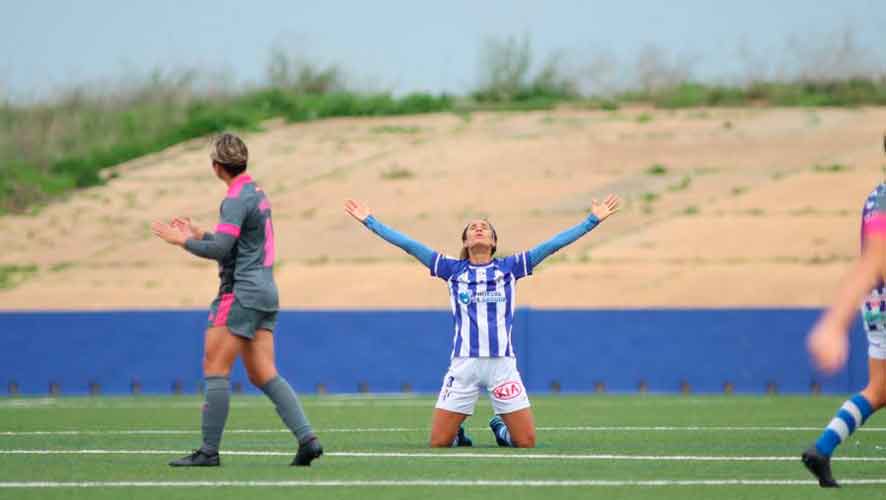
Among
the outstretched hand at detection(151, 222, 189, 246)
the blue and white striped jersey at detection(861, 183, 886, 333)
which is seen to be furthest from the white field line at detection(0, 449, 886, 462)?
the outstretched hand at detection(151, 222, 189, 246)

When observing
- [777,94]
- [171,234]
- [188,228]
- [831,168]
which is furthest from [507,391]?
[777,94]

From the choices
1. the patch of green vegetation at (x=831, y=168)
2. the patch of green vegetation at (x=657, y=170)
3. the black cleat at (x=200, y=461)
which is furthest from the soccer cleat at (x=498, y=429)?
the patch of green vegetation at (x=657, y=170)

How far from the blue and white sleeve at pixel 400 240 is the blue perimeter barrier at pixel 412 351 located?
11.7m

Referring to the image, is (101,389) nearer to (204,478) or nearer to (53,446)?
(53,446)

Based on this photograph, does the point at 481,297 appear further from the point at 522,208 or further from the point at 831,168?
the point at 831,168

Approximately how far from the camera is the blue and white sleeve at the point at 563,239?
11906 millimetres

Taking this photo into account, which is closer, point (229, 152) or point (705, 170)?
point (229, 152)

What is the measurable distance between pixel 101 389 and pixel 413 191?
71.0 ft

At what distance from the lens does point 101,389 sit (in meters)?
24.5

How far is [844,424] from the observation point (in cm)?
892

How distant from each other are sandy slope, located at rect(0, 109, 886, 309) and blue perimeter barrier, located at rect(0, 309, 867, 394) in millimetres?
9073

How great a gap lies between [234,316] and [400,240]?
233cm

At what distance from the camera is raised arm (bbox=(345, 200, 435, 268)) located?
38.6ft

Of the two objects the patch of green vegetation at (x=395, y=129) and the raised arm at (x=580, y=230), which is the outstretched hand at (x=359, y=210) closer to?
the raised arm at (x=580, y=230)
